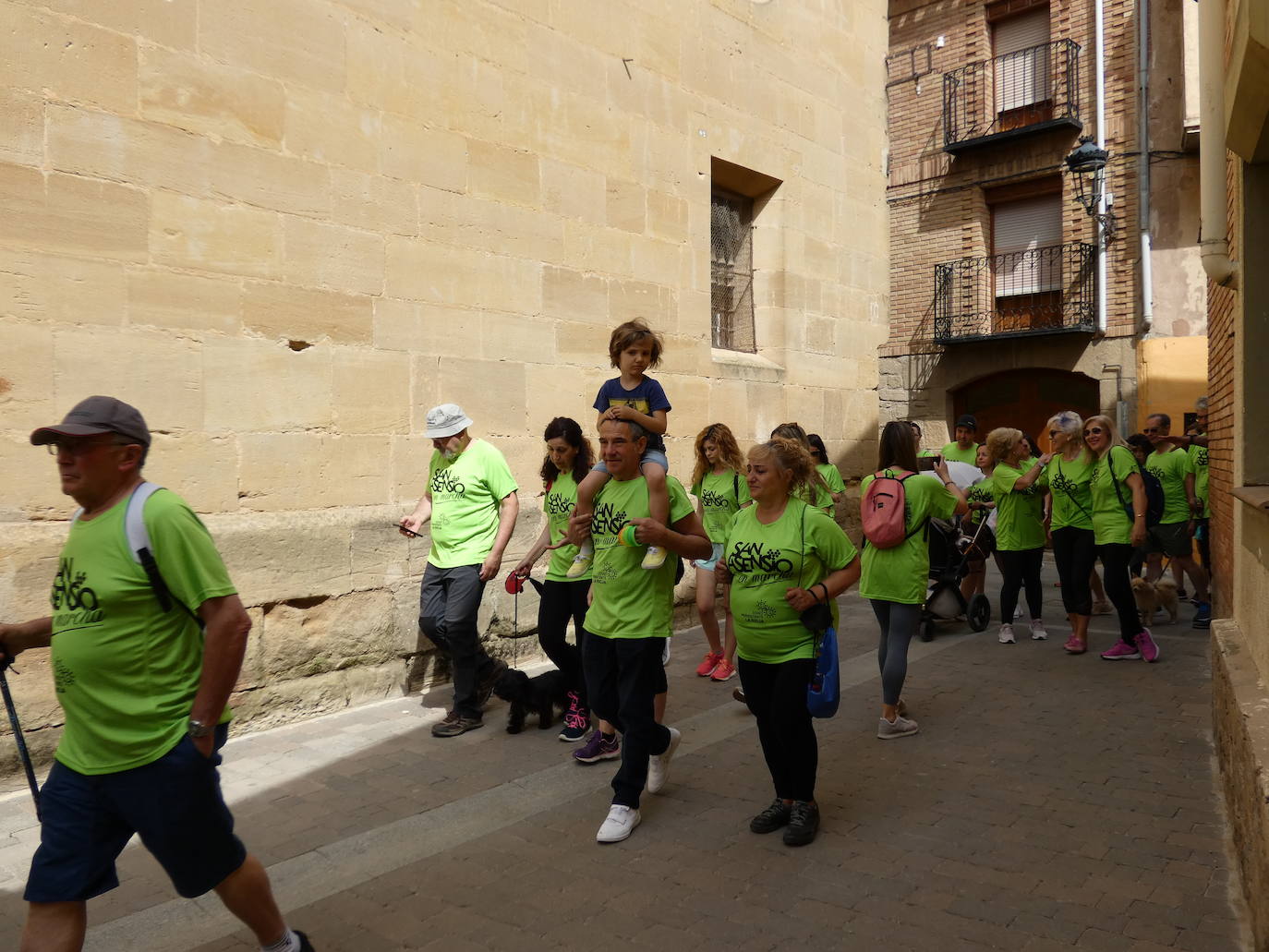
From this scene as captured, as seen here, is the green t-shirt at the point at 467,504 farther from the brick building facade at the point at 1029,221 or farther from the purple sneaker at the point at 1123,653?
the brick building facade at the point at 1029,221

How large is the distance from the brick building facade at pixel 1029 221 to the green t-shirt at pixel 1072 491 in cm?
966

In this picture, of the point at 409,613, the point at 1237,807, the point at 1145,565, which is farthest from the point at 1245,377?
the point at 1145,565

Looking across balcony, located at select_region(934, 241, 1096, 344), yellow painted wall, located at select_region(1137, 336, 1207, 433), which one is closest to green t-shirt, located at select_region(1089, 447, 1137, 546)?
yellow painted wall, located at select_region(1137, 336, 1207, 433)

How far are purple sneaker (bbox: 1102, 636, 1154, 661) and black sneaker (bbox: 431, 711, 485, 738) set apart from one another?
174 inches

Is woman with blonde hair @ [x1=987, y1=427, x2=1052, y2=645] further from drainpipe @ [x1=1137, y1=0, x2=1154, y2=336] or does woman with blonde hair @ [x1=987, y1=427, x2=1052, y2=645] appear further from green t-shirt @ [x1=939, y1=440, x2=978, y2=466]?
drainpipe @ [x1=1137, y1=0, x2=1154, y2=336]

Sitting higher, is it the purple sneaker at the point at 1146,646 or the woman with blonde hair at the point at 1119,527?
the woman with blonde hair at the point at 1119,527

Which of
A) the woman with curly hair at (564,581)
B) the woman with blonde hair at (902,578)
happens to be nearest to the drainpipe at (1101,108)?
the woman with blonde hair at (902,578)

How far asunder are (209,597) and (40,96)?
3.74 metres

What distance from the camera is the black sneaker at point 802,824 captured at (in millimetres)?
4066

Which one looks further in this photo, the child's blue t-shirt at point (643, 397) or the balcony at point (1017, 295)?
the balcony at point (1017, 295)

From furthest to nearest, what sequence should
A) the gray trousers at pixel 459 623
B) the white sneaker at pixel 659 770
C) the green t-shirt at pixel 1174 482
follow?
the green t-shirt at pixel 1174 482 < the gray trousers at pixel 459 623 < the white sneaker at pixel 659 770

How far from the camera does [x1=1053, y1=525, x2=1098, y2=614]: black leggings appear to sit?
747 centimetres

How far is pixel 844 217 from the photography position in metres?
10.8

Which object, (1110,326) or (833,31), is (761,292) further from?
(1110,326)
